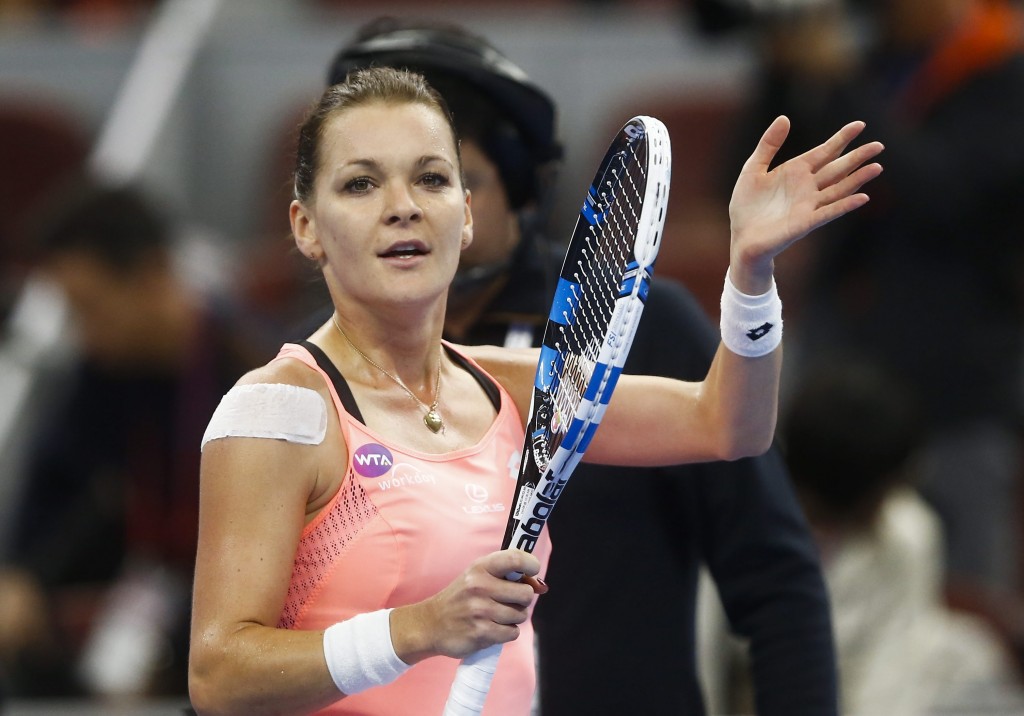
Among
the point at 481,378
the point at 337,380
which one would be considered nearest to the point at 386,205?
the point at 337,380

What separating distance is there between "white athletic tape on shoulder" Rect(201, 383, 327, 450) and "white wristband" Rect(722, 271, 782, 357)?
489mm

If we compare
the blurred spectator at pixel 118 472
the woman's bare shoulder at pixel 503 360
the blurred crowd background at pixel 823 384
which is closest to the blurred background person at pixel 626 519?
the woman's bare shoulder at pixel 503 360

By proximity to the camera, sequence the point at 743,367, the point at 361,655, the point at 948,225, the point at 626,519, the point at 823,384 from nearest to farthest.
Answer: the point at 361,655
the point at 743,367
the point at 626,519
the point at 823,384
the point at 948,225

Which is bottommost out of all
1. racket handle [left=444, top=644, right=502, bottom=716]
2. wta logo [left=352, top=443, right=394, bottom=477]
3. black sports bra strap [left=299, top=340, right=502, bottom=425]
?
racket handle [left=444, top=644, right=502, bottom=716]

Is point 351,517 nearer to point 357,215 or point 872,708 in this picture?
point 357,215

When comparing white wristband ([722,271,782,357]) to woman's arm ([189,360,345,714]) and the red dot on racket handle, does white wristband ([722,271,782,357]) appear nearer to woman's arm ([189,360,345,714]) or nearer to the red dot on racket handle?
the red dot on racket handle

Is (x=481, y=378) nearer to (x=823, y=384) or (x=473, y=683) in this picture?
(x=473, y=683)

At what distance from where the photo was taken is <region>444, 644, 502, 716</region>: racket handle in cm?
180

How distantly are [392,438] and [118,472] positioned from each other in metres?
2.99

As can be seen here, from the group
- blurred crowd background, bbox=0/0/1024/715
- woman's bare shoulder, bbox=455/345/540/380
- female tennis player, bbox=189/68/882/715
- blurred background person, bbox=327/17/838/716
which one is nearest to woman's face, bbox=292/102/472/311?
female tennis player, bbox=189/68/882/715

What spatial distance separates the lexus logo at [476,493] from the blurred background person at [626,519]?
515 millimetres

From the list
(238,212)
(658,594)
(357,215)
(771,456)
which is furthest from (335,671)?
(238,212)

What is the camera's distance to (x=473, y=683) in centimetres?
180

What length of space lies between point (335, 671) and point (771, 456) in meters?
1.01
